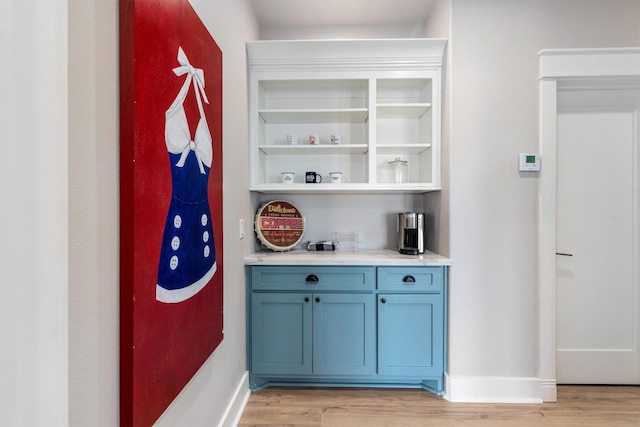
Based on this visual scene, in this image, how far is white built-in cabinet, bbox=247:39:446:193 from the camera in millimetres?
2291

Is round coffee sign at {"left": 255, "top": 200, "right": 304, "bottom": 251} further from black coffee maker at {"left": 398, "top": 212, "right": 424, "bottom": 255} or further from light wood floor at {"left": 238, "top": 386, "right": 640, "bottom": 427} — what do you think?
light wood floor at {"left": 238, "top": 386, "right": 640, "bottom": 427}

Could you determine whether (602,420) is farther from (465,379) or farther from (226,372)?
(226,372)

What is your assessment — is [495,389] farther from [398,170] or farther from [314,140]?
[314,140]

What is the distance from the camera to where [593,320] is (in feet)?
7.50

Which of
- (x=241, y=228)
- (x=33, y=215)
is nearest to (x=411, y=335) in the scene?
(x=241, y=228)

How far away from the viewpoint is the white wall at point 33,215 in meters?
0.50

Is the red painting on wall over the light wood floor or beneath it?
over

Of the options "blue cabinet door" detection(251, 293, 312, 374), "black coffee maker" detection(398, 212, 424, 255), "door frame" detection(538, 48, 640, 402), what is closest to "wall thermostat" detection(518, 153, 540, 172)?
"door frame" detection(538, 48, 640, 402)

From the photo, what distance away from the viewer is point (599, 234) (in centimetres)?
229

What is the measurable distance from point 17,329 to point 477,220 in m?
2.32

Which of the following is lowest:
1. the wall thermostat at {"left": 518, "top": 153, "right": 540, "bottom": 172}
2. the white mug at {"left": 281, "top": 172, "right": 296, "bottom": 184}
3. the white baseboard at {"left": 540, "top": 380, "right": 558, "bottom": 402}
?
the white baseboard at {"left": 540, "top": 380, "right": 558, "bottom": 402}

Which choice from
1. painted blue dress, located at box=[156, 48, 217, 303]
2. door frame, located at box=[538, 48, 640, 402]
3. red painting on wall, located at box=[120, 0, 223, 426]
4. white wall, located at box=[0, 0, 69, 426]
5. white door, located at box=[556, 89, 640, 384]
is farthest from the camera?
white door, located at box=[556, 89, 640, 384]

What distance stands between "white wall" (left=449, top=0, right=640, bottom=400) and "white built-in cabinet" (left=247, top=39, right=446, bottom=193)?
0.27m

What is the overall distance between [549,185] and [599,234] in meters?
0.66
